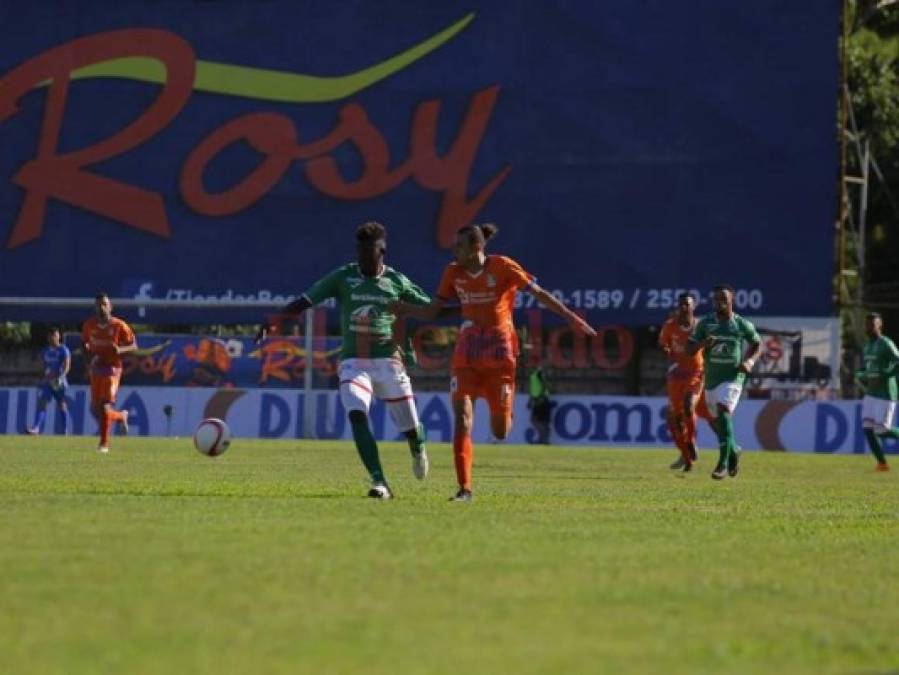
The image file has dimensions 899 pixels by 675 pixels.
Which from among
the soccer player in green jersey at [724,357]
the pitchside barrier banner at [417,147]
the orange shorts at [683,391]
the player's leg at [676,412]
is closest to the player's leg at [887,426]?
the orange shorts at [683,391]

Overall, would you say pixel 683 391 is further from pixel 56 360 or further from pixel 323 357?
pixel 56 360

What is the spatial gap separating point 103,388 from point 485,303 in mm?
14974

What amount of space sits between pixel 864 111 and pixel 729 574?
49.9 metres

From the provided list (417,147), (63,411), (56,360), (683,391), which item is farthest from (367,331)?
(417,147)

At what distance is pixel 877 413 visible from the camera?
3044 cm

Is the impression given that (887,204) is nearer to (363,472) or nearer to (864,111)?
(864,111)

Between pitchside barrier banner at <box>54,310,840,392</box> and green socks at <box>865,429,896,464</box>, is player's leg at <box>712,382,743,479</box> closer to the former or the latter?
green socks at <box>865,429,896,464</box>

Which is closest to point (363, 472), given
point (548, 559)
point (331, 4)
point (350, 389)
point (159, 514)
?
point (350, 389)

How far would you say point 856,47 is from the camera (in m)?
59.7

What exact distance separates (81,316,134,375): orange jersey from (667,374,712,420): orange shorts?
826 centimetres

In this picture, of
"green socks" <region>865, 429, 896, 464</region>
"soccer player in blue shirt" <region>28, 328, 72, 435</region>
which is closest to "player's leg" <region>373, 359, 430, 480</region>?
"green socks" <region>865, 429, 896, 464</region>

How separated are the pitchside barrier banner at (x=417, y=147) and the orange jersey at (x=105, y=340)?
14.8 meters

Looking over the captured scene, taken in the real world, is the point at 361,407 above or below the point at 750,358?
below

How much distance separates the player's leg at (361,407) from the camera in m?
15.8
